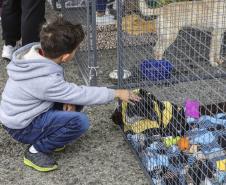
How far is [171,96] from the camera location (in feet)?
10.8

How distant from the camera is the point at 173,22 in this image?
370 cm

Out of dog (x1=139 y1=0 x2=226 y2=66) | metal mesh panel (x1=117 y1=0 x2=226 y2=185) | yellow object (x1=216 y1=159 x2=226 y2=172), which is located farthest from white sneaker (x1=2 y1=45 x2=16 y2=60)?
yellow object (x1=216 y1=159 x2=226 y2=172)

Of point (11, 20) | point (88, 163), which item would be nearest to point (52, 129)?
point (88, 163)

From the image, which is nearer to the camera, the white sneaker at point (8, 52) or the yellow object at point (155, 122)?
the yellow object at point (155, 122)

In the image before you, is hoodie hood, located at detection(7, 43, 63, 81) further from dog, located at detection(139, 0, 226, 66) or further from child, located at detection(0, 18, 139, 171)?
dog, located at detection(139, 0, 226, 66)

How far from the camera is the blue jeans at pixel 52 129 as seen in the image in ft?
8.06

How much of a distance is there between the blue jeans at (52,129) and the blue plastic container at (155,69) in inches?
22.6

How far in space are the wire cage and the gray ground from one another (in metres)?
0.08

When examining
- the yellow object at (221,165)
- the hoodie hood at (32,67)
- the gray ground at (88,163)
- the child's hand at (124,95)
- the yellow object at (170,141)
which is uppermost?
the hoodie hood at (32,67)

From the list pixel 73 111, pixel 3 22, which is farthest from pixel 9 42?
pixel 73 111

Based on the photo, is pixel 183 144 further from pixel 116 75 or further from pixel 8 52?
pixel 8 52

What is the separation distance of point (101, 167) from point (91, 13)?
1.21m

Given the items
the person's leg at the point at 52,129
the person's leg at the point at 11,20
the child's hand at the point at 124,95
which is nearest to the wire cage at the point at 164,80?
the child's hand at the point at 124,95

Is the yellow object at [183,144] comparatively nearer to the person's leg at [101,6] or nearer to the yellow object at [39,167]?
the yellow object at [39,167]
